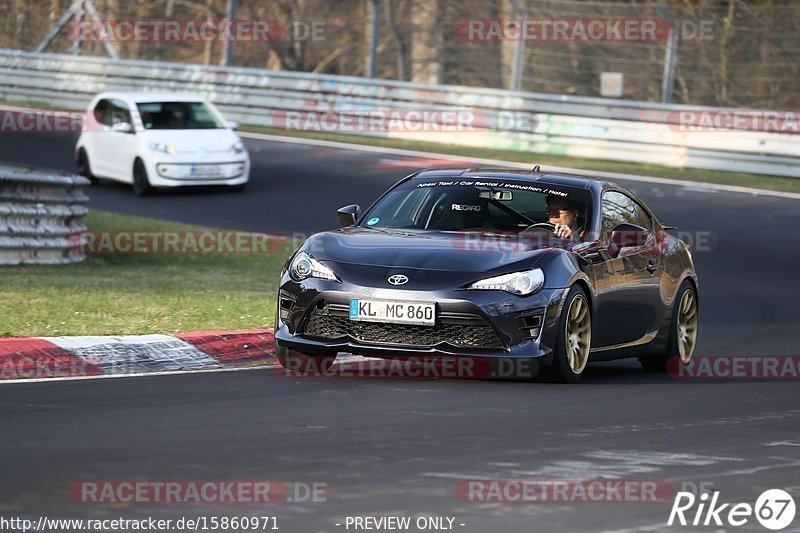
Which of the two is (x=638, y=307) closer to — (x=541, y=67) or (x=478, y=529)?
(x=478, y=529)

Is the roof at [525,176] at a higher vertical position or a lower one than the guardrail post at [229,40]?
lower

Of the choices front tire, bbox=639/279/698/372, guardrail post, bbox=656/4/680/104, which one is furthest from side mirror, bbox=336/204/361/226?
guardrail post, bbox=656/4/680/104

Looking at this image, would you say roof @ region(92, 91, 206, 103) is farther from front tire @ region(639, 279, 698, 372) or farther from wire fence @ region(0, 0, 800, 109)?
front tire @ region(639, 279, 698, 372)

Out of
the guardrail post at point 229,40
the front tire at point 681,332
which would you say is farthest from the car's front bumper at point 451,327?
the guardrail post at point 229,40

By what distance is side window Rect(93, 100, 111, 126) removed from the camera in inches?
953

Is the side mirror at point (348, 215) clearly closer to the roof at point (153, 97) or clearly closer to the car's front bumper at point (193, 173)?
the car's front bumper at point (193, 173)

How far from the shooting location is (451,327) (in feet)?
29.8

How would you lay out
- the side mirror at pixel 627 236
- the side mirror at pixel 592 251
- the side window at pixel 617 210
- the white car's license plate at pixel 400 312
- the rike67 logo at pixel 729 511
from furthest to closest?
1. the side window at pixel 617 210
2. the side mirror at pixel 627 236
3. the side mirror at pixel 592 251
4. the white car's license plate at pixel 400 312
5. the rike67 logo at pixel 729 511

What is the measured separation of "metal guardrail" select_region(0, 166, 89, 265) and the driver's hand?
735 cm

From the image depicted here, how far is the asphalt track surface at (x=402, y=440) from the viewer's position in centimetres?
587

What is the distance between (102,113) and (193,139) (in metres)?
2.10

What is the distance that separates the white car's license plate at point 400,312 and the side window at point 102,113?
623 inches

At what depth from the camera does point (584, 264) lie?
9688 millimetres

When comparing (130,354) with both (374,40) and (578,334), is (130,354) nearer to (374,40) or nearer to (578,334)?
(578,334)
